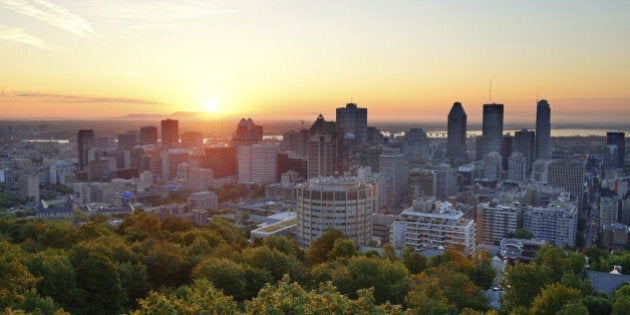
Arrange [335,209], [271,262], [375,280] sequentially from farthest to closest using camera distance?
[335,209] → [271,262] → [375,280]

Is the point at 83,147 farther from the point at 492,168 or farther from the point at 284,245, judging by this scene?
the point at 284,245

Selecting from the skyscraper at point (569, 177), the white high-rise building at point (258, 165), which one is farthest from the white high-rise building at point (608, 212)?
the white high-rise building at point (258, 165)

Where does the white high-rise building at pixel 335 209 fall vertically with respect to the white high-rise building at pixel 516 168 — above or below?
above

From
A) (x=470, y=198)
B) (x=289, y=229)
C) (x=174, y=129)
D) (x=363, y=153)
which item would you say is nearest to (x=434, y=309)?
(x=289, y=229)

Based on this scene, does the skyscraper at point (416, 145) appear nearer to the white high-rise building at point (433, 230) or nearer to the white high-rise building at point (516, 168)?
the white high-rise building at point (516, 168)

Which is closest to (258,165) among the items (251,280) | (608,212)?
(608,212)

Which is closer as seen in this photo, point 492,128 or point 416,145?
point 416,145
